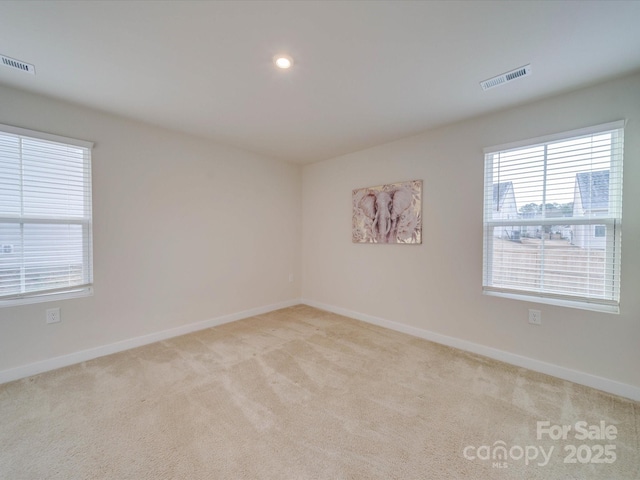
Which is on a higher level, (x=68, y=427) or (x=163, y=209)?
(x=163, y=209)

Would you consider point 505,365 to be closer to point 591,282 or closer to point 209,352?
point 591,282

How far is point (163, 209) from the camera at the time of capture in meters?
3.12

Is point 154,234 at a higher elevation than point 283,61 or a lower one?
lower

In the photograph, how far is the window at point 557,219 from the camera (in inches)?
85.5

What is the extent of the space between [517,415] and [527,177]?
6.70 feet

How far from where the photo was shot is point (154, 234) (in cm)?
306

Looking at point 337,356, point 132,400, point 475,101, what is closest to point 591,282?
point 475,101

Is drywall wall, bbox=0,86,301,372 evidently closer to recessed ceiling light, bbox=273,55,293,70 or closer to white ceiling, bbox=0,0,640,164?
white ceiling, bbox=0,0,640,164

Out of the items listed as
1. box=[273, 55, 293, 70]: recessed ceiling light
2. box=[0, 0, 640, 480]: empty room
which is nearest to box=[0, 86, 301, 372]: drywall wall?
box=[0, 0, 640, 480]: empty room

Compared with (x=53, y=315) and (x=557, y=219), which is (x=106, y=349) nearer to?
(x=53, y=315)

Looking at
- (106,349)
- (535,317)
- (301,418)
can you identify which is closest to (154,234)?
(106,349)

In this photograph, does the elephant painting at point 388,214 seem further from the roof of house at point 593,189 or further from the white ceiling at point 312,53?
the roof of house at point 593,189

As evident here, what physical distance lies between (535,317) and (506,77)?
2101 mm

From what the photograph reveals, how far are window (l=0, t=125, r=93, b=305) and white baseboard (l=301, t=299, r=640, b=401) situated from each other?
346 centimetres
